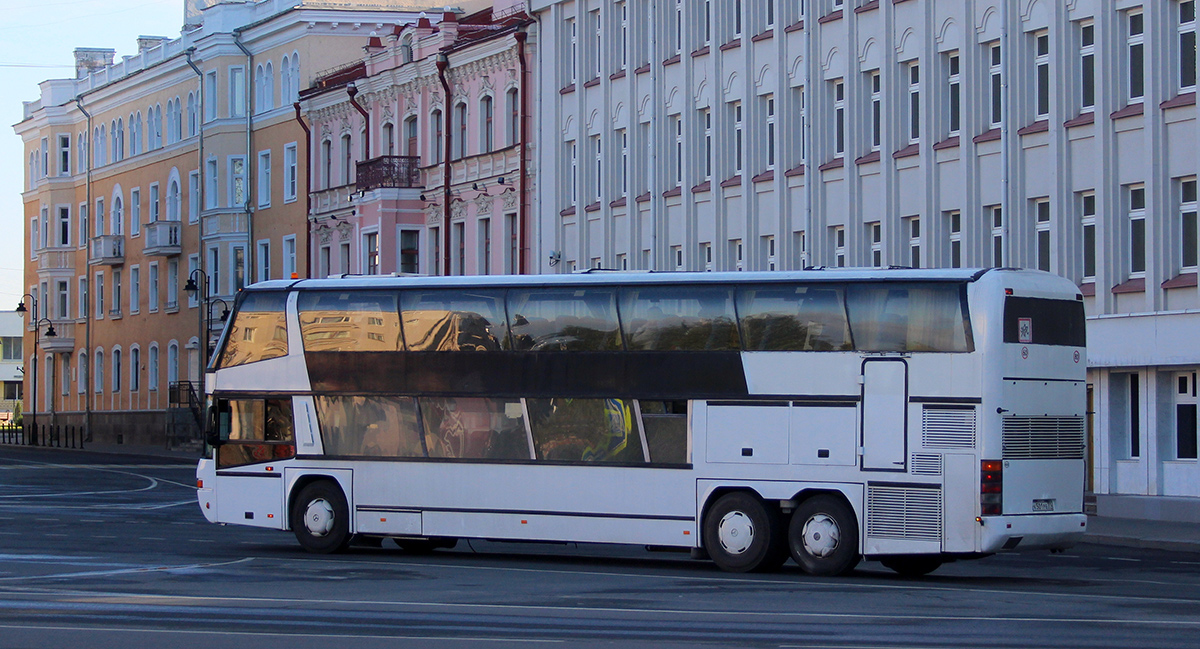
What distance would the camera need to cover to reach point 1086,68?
3353 centimetres

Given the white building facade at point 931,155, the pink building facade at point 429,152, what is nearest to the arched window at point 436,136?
the pink building facade at point 429,152

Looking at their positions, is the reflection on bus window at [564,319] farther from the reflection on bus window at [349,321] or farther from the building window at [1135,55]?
the building window at [1135,55]

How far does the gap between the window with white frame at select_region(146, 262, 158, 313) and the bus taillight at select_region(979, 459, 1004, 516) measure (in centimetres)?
6189

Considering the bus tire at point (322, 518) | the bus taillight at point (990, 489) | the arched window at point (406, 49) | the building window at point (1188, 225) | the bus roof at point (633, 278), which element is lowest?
the bus tire at point (322, 518)

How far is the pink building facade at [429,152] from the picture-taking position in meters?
52.1

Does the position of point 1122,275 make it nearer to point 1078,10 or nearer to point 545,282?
point 1078,10

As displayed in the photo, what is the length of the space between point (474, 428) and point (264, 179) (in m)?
47.6

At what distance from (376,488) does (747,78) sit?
70.5 ft

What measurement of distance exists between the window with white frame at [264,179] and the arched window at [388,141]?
9.11 m

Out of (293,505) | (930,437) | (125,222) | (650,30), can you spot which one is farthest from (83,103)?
(930,437)

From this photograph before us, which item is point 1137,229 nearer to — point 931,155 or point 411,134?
point 931,155

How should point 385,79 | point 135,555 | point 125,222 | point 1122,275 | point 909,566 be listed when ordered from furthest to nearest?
point 125,222
point 385,79
point 1122,275
point 135,555
point 909,566

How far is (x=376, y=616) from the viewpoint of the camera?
15.3 meters

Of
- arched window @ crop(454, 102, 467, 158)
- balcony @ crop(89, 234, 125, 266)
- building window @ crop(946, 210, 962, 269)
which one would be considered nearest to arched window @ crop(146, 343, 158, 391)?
balcony @ crop(89, 234, 125, 266)
